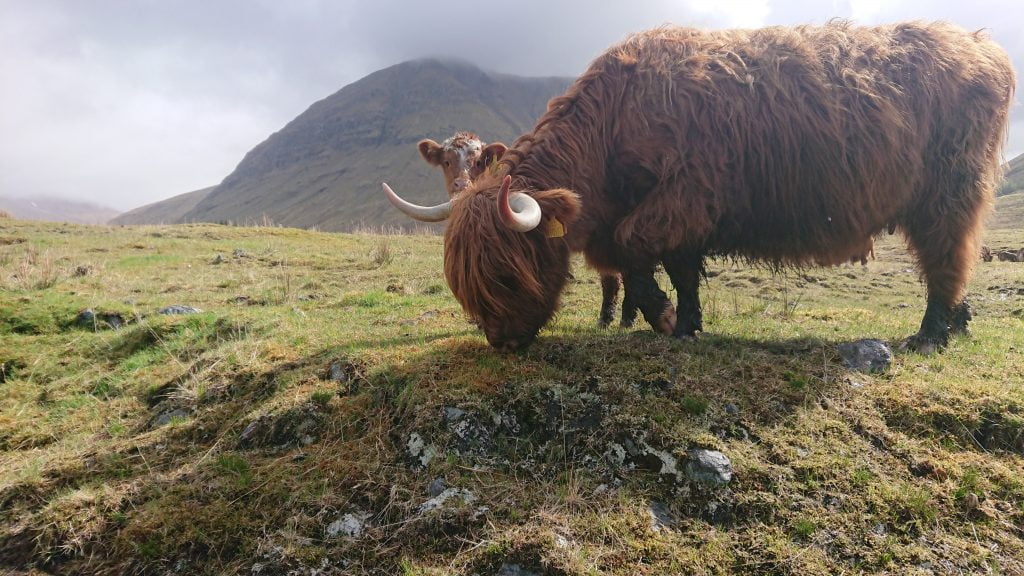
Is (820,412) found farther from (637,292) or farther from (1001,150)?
(1001,150)

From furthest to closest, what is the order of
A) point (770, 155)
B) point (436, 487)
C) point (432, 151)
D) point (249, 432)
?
point (432, 151)
point (770, 155)
point (249, 432)
point (436, 487)

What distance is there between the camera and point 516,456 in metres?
3.69

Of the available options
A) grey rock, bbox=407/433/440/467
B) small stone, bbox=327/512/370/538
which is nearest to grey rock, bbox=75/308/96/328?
grey rock, bbox=407/433/440/467

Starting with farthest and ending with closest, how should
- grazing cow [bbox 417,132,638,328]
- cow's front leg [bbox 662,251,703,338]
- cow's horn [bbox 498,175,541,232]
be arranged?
grazing cow [bbox 417,132,638,328], cow's front leg [bbox 662,251,703,338], cow's horn [bbox 498,175,541,232]

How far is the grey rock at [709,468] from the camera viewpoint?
129 inches

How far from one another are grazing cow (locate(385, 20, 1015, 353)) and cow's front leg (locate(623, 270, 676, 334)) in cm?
2

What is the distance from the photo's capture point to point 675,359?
4504 millimetres

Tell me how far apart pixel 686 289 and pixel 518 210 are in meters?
2.02

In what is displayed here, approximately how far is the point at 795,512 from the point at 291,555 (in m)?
2.82

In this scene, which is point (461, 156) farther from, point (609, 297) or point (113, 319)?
point (113, 319)

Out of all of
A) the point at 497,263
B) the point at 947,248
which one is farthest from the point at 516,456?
the point at 947,248

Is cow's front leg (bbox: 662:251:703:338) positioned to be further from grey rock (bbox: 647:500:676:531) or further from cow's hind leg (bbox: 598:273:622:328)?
grey rock (bbox: 647:500:676:531)

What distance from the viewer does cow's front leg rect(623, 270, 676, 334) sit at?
518 centimetres

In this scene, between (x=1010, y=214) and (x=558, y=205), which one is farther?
(x=1010, y=214)
